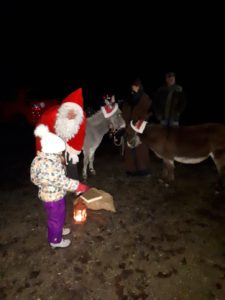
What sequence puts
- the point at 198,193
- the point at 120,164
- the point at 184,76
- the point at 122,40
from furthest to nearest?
the point at 122,40 → the point at 184,76 → the point at 120,164 → the point at 198,193

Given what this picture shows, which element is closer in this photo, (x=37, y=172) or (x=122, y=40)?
(x=37, y=172)

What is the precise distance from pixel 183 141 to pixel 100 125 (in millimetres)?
1996

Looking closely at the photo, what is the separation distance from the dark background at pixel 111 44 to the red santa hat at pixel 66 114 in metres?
16.3

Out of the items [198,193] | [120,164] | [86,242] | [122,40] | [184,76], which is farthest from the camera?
[122,40]

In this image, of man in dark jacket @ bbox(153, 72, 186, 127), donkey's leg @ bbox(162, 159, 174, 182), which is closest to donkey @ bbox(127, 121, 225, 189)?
donkey's leg @ bbox(162, 159, 174, 182)

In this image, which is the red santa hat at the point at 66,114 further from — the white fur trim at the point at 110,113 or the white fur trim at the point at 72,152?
the white fur trim at the point at 110,113

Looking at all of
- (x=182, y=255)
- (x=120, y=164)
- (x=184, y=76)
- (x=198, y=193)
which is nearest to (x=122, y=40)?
(x=184, y=76)

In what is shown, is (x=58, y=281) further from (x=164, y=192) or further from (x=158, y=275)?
(x=164, y=192)

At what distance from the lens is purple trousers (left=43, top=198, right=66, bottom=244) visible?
4168 mm

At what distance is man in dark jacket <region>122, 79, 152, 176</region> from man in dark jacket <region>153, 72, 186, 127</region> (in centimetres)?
38

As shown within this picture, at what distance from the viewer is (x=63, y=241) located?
15.3 feet

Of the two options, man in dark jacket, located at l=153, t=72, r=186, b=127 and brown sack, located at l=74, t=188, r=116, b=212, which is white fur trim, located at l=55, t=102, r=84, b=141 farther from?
man in dark jacket, located at l=153, t=72, r=186, b=127

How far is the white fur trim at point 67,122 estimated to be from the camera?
4.78 m

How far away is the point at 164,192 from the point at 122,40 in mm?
25665
